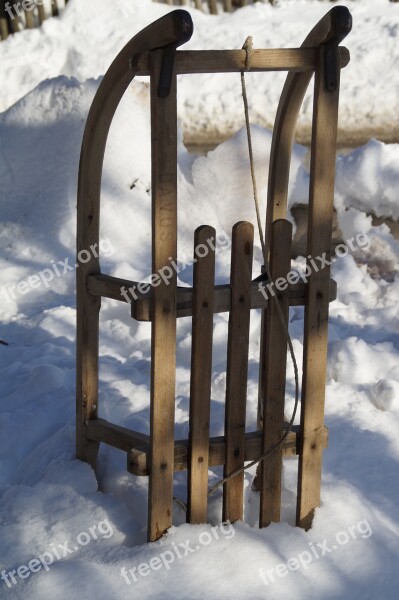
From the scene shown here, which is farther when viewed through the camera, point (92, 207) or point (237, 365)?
point (92, 207)

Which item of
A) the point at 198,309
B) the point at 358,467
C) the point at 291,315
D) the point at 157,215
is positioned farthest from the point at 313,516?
the point at 291,315

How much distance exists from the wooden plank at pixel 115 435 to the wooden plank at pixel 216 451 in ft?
0.19

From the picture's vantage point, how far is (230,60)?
2.36 metres

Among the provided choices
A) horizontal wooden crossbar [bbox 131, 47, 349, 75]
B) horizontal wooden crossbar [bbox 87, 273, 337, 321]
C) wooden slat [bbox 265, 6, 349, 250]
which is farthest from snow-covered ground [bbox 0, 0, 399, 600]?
horizontal wooden crossbar [bbox 131, 47, 349, 75]

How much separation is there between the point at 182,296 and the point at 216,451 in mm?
506

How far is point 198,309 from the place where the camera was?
2.49 m

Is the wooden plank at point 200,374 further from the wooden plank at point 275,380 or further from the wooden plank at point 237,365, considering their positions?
the wooden plank at point 275,380

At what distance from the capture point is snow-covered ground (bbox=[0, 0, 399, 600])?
248cm

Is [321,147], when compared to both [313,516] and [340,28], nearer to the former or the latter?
[340,28]

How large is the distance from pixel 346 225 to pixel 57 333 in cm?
223

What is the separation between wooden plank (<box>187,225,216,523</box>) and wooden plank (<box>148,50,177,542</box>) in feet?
0.24

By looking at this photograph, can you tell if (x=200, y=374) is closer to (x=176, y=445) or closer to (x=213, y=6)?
(x=176, y=445)

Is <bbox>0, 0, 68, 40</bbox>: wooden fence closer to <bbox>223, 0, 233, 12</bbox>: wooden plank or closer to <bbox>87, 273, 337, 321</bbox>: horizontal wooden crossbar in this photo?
<bbox>223, 0, 233, 12</bbox>: wooden plank

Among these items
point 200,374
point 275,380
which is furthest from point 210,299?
point 275,380
